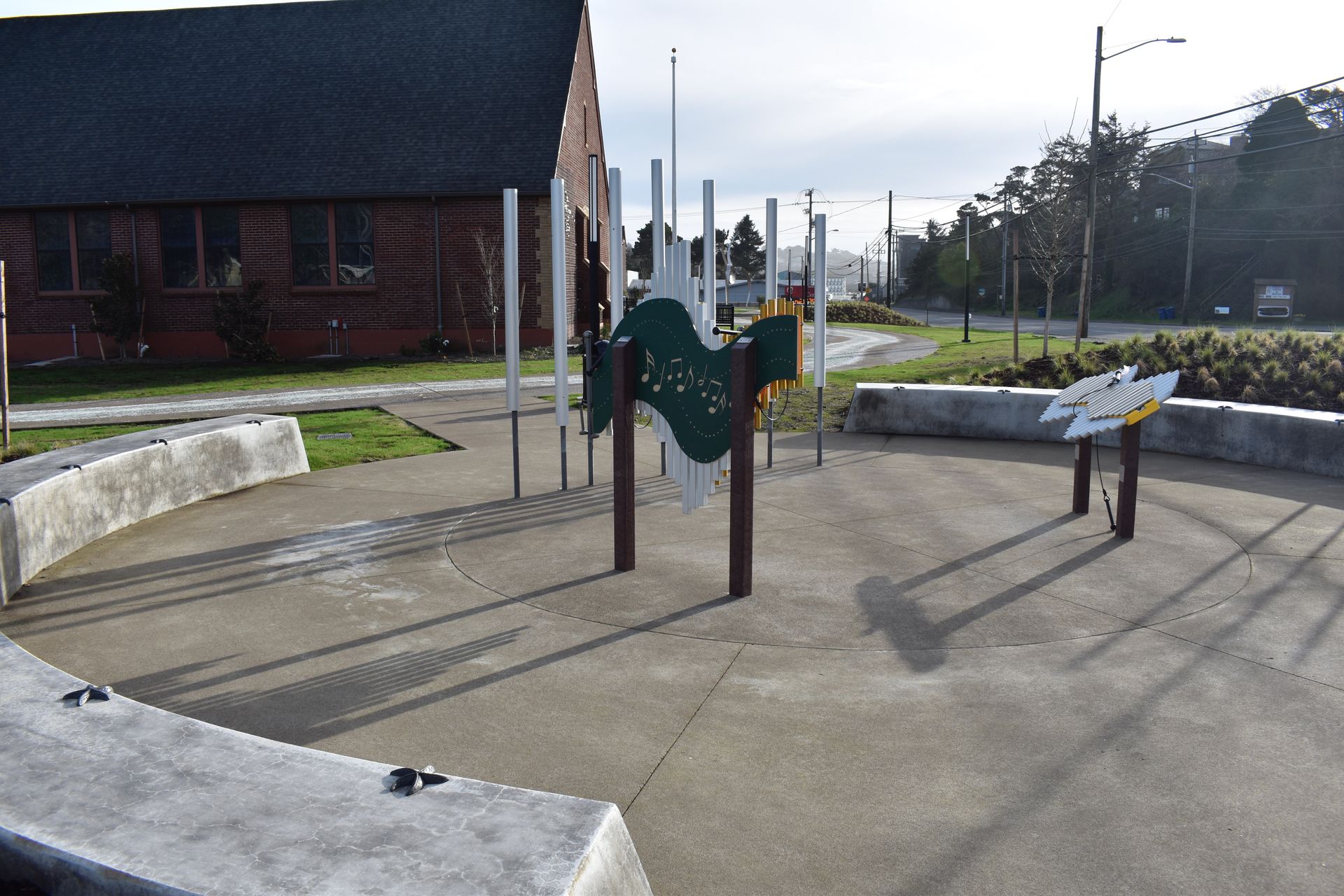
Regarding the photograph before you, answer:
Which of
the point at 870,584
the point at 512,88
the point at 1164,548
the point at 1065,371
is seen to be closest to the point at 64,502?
the point at 870,584

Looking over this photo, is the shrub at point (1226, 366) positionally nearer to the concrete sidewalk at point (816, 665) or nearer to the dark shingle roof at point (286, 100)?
the concrete sidewalk at point (816, 665)

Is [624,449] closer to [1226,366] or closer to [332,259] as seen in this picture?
[1226,366]

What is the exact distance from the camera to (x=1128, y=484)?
26.1ft

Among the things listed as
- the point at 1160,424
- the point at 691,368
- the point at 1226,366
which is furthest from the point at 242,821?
the point at 1226,366

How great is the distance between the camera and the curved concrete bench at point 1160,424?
10680 mm

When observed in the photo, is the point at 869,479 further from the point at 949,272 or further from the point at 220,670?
the point at 949,272

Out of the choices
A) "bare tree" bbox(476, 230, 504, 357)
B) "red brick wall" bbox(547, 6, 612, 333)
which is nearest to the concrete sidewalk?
"bare tree" bbox(476, 230, 504, 357)

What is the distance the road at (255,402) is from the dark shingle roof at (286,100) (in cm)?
909

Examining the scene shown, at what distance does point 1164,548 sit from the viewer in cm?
772

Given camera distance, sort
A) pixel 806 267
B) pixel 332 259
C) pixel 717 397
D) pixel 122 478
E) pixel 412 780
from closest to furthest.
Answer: pixel 412 780
pixel 717 397
pixel 122 478
pixel 806 267
pixel 332 259

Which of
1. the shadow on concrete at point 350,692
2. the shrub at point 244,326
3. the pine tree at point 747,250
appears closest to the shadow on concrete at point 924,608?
the shadow on concrete at point 350,692

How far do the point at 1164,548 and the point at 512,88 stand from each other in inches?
1070

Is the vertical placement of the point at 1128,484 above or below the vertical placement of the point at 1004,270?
below

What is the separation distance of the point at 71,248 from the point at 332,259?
8.13 m
